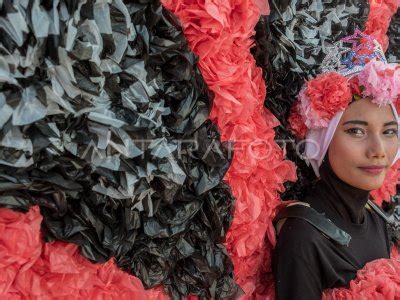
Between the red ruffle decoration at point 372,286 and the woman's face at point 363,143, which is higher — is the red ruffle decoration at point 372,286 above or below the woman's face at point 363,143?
below

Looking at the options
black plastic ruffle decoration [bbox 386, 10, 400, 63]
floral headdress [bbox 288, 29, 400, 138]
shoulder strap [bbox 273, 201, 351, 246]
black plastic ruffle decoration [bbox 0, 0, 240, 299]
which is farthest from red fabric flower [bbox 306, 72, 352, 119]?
black plastic ruffle decoration [bbox 386, 10, 400, 63]

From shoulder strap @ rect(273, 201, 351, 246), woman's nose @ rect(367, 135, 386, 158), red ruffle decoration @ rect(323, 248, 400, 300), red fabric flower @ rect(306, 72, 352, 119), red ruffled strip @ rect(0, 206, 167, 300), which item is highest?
red fabric flower @ rect(306, 72, 352, 119)

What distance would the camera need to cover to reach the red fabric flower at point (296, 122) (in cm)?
165

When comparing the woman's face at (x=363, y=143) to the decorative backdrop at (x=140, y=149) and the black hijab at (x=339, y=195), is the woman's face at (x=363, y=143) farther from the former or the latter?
the decorative backdrop at (x=140, y=149)

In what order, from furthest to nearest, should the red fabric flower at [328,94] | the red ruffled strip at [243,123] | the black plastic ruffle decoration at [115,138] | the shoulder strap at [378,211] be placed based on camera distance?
the shoulder strap at [378,211]
the red fabric flower at [328,94]
the red ruffled strip at [243,123]
the black plastic ruffle decoration at [115,138]

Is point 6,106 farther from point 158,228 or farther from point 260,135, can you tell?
point 260,135

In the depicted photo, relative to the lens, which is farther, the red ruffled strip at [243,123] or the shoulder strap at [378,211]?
the shoulder strap at [378,211]

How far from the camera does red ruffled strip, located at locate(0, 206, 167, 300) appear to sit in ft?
3.13

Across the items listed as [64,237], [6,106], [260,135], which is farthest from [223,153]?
[6,106]

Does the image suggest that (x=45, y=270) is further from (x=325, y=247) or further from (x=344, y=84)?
(x=344, y=84)

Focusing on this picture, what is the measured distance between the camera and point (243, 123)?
4.43ft

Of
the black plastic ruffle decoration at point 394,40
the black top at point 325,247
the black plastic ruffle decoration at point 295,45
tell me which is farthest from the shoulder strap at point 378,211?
the black plastic ruffle decoration at point 394,40

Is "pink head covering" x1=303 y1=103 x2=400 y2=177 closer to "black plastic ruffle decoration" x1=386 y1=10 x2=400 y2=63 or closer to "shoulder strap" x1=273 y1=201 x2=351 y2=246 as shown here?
"shoulder strap" x1=273 y1=201 x2=351 y2=246

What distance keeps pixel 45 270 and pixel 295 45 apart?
1.02 metres
